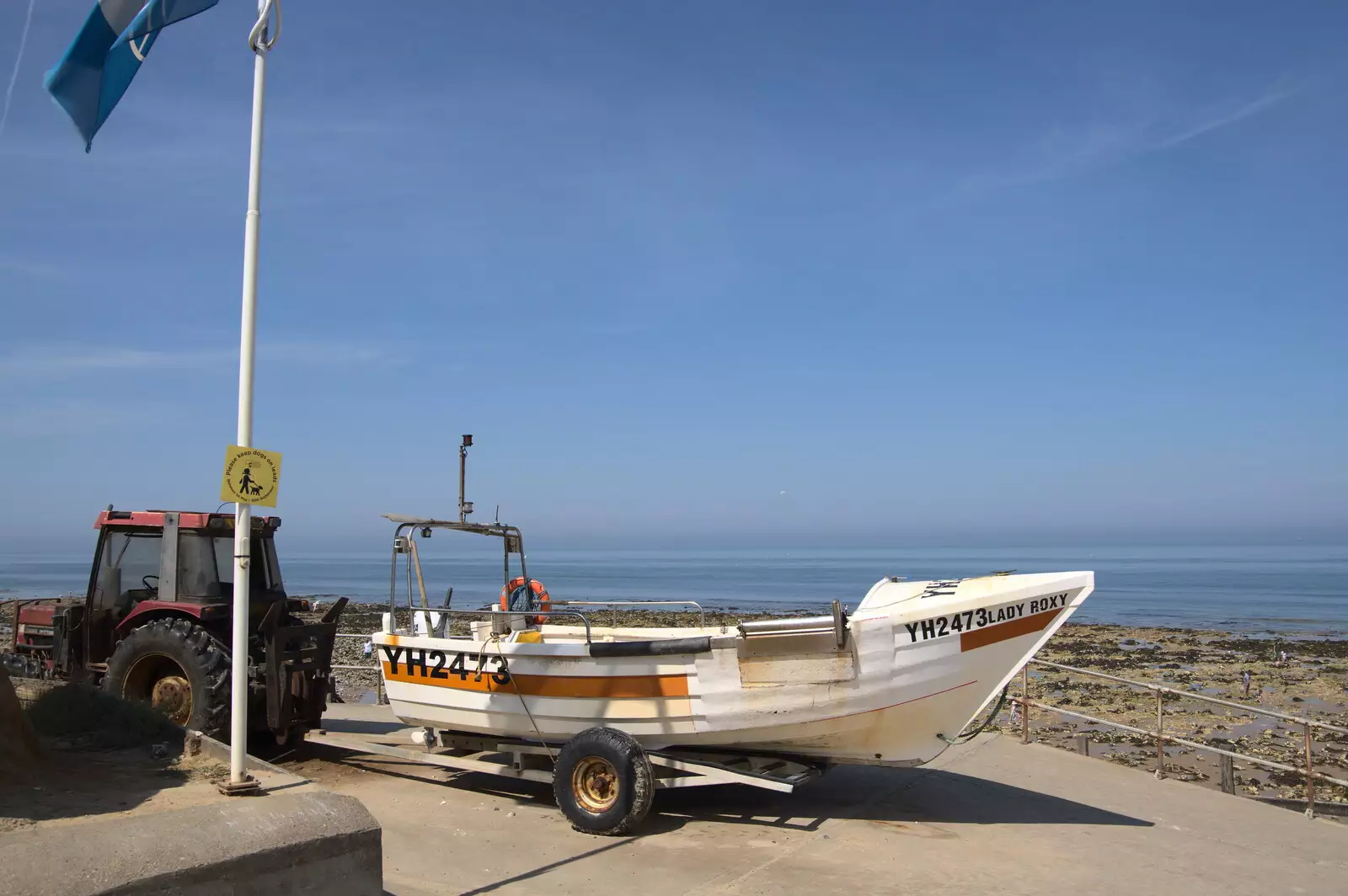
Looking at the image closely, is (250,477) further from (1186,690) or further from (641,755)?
(1186,690)

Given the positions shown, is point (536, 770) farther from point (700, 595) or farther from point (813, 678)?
point (700, 595)

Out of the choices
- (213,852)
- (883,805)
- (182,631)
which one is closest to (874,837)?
(883,805)

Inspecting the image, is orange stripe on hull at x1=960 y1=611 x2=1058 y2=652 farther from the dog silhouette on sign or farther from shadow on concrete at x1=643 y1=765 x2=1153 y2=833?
the dog silhouette on sign

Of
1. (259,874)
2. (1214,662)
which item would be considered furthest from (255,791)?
(1214,662)

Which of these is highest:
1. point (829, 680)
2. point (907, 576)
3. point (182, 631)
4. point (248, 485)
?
point (248, 485)

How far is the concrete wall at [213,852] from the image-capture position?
3762 mm

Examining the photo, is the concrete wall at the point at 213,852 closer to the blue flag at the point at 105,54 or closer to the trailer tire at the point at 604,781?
A: the trailer tire at the point at 604,781

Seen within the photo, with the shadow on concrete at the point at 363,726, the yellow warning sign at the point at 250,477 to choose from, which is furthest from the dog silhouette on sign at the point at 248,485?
the shadow on concrete at the point at 363,726

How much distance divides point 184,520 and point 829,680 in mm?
6179

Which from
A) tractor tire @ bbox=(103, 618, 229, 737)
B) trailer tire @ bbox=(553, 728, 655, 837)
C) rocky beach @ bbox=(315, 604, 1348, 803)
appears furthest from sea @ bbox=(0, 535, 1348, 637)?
trailer tire @ bbox=(553, 728, 655, 837)

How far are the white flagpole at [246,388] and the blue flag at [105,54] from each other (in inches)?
24.4

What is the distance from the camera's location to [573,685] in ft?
26.5

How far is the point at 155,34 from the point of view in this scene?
6.11 m

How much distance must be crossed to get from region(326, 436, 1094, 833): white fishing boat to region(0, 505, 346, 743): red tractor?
191 centimetres
